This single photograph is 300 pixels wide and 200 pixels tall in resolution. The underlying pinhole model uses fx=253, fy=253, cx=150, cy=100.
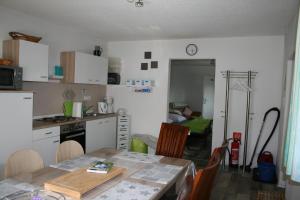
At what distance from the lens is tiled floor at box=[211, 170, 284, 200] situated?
334cm

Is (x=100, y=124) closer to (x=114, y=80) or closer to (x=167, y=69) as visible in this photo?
(x=114, y=80)

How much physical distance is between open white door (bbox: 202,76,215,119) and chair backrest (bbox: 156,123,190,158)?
6249mm

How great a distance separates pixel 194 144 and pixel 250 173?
1.87 m

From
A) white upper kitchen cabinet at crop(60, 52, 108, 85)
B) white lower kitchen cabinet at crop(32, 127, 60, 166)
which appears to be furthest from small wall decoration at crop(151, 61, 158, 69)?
white lower kitchen cabinet at crop(32, 127, 60, 166)

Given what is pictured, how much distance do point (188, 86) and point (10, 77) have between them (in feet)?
23.5

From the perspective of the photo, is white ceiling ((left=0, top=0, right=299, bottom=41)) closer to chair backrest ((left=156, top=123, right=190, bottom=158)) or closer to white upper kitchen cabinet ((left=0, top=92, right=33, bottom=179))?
white upper kitchen cabinet ((left=0, top=92, right=33, bottom=179))

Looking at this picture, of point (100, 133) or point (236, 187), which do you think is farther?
point (100, 133)

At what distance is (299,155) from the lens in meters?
1.59

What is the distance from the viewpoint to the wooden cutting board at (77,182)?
1.53 m

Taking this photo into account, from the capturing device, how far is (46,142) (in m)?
3.43

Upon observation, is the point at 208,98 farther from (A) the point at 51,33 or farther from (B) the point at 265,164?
(A) the point at 51,33

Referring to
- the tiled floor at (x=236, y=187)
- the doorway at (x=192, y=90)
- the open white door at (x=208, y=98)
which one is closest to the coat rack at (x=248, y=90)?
the tiled floor at (x=236, y=187)

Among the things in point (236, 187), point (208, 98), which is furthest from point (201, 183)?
point (208, 98)

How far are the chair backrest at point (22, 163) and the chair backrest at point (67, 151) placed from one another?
26 centimetres
